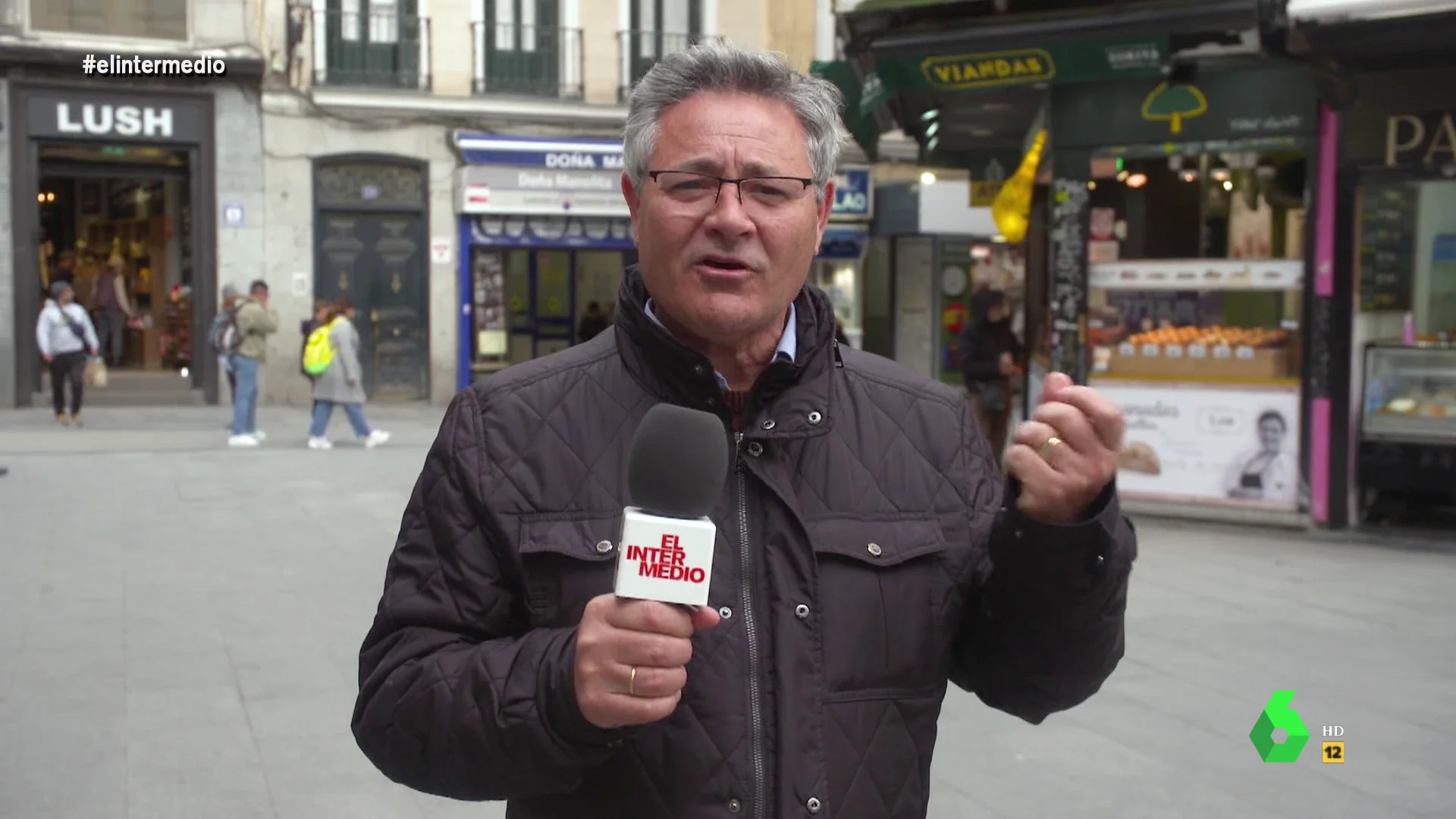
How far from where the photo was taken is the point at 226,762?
17.0 ft

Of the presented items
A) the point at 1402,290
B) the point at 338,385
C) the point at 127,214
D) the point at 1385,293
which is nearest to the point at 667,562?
the point at 1385,293

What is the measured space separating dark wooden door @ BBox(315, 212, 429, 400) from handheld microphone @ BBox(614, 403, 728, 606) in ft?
68.9

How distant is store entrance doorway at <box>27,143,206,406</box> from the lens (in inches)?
837

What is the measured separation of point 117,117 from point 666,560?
21.4 meters

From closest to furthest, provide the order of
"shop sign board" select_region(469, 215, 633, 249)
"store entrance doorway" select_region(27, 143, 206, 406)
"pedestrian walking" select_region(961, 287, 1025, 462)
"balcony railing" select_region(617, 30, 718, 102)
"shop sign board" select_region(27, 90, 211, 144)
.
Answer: "pedestrian walking" select_region(961, 287, 1025, 462) < "shop sign board" select_region(27, 90, 211, 144) < "store entrance doorway" select_region(27, 143, 206, 406) < "shop sign board" select_region(469, 215, 633, 249) < "balcony railing" select_region(617, 30, 718, 102)

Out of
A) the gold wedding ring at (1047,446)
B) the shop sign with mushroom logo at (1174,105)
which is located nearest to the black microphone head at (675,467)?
the gold wedding ring at (1047,446)

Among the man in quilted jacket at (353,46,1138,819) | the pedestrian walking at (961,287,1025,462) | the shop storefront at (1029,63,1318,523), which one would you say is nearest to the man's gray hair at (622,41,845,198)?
the man in quilted jacket at (353,46,1138,819)

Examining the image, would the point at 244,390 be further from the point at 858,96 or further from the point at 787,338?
the point at 787,338

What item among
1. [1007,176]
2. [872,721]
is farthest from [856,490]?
[1007,176]

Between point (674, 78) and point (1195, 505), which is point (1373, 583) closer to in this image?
point (1195, 505)

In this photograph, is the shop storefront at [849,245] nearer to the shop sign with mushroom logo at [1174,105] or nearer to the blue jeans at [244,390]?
the blue jeans at [244,390]

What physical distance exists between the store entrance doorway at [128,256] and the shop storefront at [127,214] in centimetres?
2

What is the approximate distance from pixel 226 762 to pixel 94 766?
1.47 feet

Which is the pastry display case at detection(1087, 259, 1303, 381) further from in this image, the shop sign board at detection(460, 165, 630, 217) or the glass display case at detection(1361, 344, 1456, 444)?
the shop sign board at detection(460, 165, 630, 217)
